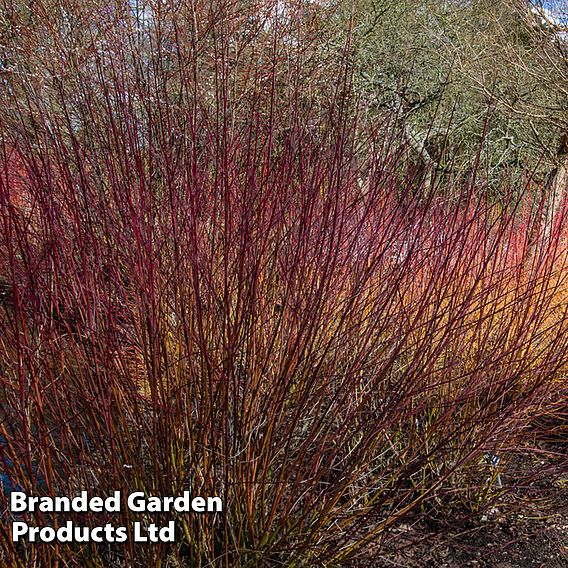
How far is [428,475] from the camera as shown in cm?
303

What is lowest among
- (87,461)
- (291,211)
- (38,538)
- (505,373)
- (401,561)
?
(401,561)

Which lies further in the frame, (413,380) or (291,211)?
(291,211)

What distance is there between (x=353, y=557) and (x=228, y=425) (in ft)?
2.04

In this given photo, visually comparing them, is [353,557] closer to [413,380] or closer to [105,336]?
[413,380]

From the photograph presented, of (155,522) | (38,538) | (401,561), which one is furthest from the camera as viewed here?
(401,561)

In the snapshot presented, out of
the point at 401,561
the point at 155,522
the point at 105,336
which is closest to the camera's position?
the point at 105,336

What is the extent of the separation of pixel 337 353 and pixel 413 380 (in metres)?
0.30

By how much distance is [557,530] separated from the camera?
2.83 m

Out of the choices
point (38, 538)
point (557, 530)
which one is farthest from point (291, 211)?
point (557, 530)

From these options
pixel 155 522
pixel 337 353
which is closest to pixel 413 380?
pixel 337 353

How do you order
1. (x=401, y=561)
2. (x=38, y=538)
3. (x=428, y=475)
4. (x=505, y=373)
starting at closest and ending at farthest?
1. (x=38, y=538)
2. (x=401, y=561)
3. (x=505, y=373)
4. (x=428, y=475)

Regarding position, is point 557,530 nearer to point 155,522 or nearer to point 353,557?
point 353,557

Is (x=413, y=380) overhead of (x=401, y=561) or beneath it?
overhead

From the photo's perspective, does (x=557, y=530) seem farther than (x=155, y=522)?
Yes
